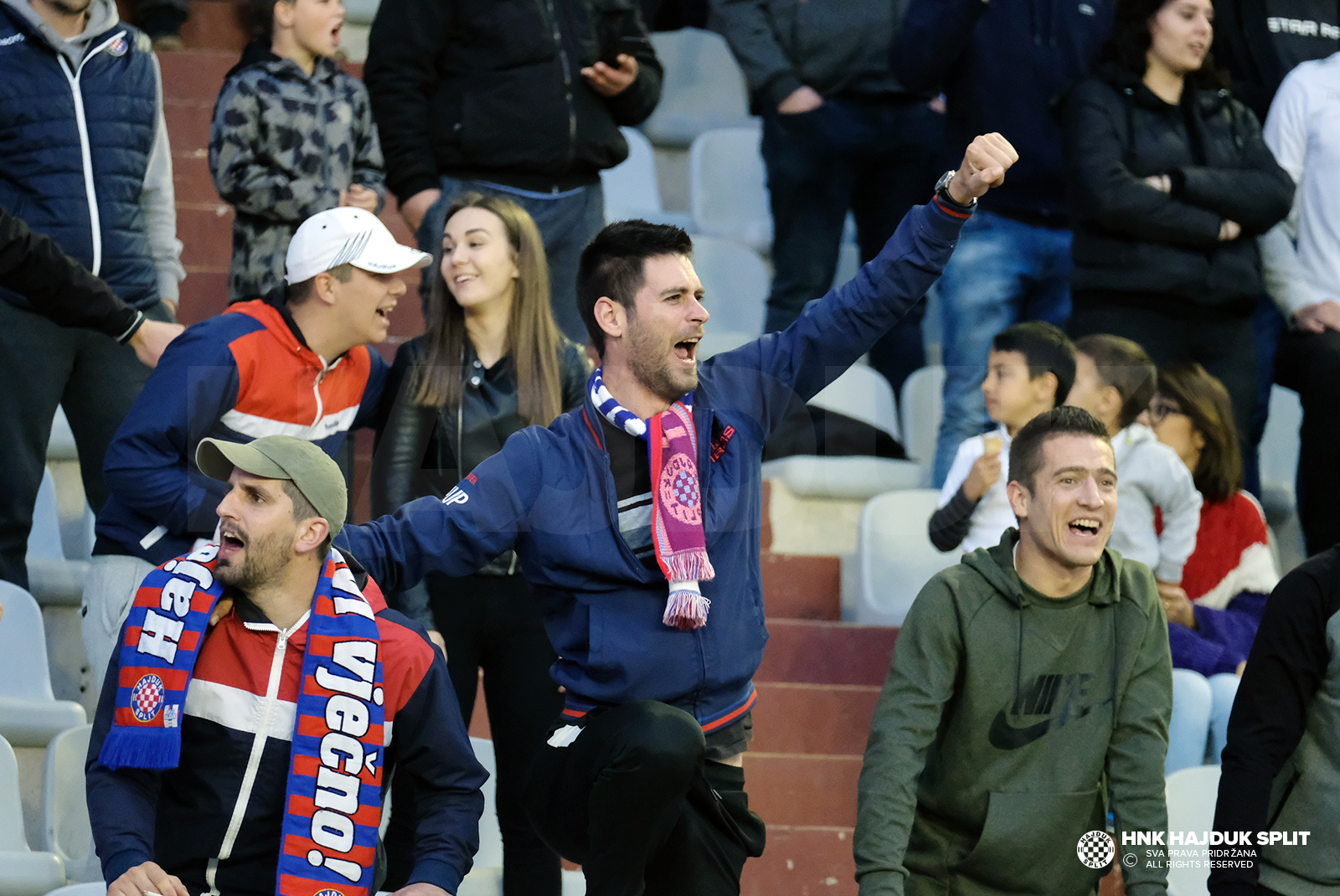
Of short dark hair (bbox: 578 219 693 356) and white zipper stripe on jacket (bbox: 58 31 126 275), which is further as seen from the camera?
white zipper stripe on jacket (bbox: 58 31 126 275)

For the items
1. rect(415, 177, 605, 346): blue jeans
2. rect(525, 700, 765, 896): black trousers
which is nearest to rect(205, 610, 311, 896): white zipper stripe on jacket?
rect(525, 700, 765, 896): black trousers

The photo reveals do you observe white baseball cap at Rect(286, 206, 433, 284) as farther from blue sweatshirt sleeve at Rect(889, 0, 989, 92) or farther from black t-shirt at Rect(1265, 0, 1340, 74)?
black t-shirt at Rect(1265, 0, 1340, 74)

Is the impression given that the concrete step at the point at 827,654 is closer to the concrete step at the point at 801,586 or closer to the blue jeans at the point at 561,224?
the concrete step at the point at 801,586

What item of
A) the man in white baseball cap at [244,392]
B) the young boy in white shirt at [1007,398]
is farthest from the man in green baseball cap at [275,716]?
the young boy in white shirt at [1007,398]

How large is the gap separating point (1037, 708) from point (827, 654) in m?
1.63

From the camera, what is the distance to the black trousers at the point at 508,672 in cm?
354

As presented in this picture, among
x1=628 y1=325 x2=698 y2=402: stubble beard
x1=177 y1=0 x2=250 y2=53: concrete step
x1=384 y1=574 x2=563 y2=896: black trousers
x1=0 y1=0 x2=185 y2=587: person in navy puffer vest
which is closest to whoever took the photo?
x1=628 y1=325 x2=698 y2=402: stubble beard

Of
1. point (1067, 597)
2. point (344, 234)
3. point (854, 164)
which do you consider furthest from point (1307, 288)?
point (344, 234)

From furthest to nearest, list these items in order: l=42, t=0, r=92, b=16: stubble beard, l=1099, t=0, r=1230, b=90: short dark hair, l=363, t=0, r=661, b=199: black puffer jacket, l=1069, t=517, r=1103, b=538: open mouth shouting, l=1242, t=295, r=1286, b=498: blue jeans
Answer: l=1242, t=295, r=1286, b=498: blue jeans
l=1099, t=0, r=1230, b=90: short dark hair
l=363, t=0, r=661, b=199: black puffer jacket
l=42, t=0, r=92, b=16: stubble beard
l=1069, t=517, r=1103, b=538: open mouth shouting

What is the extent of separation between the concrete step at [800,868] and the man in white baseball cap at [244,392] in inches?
57.6

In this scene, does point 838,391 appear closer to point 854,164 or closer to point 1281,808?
point 854,164

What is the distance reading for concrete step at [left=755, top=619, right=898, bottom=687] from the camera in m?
4.77

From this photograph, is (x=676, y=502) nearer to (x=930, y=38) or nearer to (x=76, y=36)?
(x=76, y=36)

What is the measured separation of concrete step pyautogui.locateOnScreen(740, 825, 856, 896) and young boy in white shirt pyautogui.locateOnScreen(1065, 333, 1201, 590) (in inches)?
47.7
